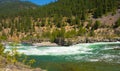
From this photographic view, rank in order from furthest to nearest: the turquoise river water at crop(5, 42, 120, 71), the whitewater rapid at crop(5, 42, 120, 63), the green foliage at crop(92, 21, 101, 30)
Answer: the green foliage at crop(92, 21, 101, 30), the whitewater rapid at crop(5, 42, 120, 63), the turquoise river water at crop(5, 42, 120, 71)

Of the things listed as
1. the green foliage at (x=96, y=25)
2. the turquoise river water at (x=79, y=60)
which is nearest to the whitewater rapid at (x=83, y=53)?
the turquoise river water at (x=79, y=60)

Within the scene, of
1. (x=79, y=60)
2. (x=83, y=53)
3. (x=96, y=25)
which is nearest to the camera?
(x=79, y=60)

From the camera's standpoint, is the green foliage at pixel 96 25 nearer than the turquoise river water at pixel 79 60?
No

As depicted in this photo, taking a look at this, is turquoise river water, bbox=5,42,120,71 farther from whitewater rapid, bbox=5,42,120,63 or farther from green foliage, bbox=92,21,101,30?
green foliage, bbox=92,21,101,30

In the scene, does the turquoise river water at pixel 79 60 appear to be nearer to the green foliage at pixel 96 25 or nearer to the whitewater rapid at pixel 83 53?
the whitewater rapid at pixel 83 53

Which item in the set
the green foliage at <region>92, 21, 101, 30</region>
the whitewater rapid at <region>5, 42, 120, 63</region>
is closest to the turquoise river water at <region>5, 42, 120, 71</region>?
the whitewater rapid at <region>5, 42, 120, 63</region>

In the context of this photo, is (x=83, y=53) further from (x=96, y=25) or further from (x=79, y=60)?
(x=96, y=25)

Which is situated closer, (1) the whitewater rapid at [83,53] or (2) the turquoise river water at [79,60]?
(2) the turquoise river water at [79,60]

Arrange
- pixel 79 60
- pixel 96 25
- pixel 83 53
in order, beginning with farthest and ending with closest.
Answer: pixel 96 25, pixel 83 53, pixel 79 60

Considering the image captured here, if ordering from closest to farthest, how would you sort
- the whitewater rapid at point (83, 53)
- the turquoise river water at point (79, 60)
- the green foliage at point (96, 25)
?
the turquoise river water at point (79, 60)
the whitewater rapid at point (83, 53)
the green foliage at point (96, 25)

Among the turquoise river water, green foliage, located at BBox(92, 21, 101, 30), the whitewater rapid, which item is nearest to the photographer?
the turquoise river water

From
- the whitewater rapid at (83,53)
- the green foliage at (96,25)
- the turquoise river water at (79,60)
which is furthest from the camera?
the green foliage at (96,25)

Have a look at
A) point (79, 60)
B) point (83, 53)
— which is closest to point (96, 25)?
point (83, 53)

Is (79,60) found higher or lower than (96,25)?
lower
